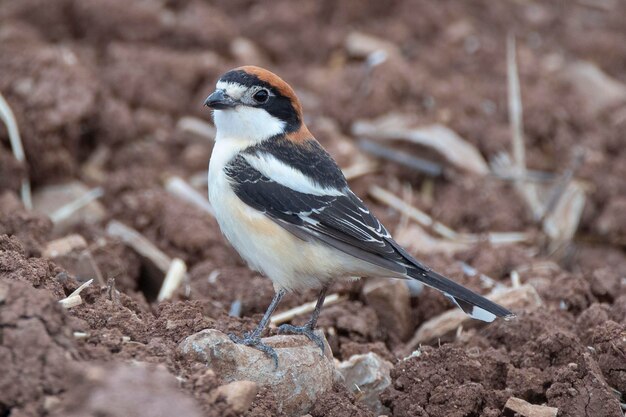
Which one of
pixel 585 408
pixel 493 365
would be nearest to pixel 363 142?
pixel 493 365

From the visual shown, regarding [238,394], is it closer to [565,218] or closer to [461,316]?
[461,316]

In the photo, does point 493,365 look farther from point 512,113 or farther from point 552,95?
point 552,95

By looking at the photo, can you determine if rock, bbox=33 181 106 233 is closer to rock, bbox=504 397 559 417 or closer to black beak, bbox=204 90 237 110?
black beak, bbox=204 90 237 110

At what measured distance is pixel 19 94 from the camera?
23.5ft

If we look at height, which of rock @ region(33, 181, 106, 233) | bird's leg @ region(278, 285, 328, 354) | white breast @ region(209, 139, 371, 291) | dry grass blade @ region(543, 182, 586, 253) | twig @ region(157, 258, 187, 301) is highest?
white breast @ region(209, 139, 371, 291)

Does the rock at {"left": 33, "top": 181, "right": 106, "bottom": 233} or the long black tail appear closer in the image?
the long black tail

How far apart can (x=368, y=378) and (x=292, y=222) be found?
36.8 inches

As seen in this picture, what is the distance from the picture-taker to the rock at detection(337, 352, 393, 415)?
4.62 meters

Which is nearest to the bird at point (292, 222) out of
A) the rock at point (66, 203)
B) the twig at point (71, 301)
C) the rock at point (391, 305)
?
the rock at point (391, 305)

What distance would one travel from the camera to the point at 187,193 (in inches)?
281

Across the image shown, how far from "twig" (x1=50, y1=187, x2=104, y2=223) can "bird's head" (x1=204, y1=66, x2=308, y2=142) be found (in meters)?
1.90

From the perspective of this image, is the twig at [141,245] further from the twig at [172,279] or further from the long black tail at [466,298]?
the long black tail at [466,298]

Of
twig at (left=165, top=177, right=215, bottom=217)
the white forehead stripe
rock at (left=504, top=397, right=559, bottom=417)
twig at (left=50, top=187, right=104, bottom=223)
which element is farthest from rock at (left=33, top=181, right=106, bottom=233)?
rock at (left=504, top=397, right=559, bottom=417)

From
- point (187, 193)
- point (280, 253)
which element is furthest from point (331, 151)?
point (280, 253)
